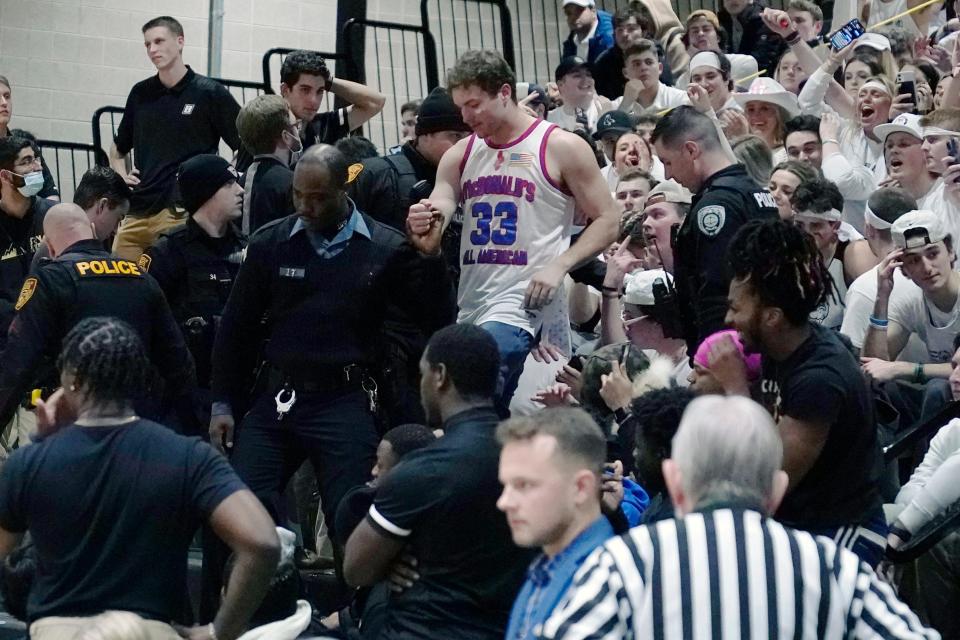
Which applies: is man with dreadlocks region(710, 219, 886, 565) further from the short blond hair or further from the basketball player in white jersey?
the short blond hair

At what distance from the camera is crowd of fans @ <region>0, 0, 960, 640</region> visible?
160 inches

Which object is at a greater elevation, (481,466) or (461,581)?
(481,466)

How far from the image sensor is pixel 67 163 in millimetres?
13477

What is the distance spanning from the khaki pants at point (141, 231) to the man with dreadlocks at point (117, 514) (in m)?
5.11

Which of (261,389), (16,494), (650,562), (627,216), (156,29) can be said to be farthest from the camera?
(156,29)

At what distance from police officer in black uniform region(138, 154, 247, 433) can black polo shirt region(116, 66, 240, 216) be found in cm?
192

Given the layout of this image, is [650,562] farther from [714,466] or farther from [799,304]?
[799,304]

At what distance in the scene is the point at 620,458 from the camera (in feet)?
20.5

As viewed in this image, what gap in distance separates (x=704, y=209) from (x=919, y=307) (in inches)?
77.5

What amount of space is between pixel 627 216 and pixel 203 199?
2.36 metres

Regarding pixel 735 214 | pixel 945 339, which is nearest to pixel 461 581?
pixel 735 214

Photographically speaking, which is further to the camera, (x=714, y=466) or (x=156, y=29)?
(x=156, y=29)

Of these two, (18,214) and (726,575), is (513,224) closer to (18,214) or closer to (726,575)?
(726,575)

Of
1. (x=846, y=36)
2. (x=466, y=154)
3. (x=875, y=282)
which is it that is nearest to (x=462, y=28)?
(x=846, y=36)
